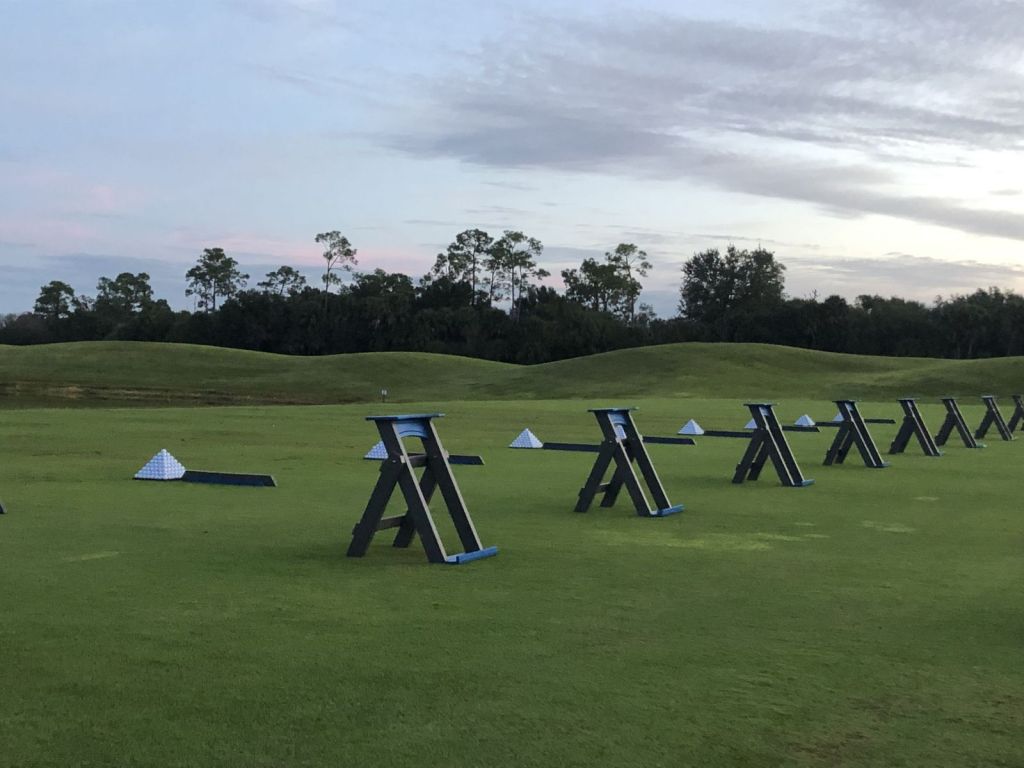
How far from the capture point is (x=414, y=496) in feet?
25.5

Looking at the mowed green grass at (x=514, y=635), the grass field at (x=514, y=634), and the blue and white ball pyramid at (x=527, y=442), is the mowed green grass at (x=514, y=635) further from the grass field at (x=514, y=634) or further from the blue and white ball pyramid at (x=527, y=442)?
the blue and white ball pyramid at (x=527, y=442)

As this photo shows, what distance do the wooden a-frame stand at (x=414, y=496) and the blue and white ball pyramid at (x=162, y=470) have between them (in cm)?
552

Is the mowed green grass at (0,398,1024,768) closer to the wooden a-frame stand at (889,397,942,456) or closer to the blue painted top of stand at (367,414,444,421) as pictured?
the blue painted top of stand at (367,414,444,421)

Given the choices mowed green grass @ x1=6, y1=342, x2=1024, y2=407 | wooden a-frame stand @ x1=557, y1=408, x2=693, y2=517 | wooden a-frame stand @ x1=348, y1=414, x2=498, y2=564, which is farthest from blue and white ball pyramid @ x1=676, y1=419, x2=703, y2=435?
mowed green grass @ x1=6, y1=342, x2=1024, y2=407

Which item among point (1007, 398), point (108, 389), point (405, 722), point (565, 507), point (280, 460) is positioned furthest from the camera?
point (108, 389)

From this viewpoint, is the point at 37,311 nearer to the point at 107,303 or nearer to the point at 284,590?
the point at 107,303

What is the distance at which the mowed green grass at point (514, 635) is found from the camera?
165 inches

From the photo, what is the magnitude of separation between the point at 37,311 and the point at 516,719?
128 metres

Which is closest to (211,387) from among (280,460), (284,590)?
(280,460)

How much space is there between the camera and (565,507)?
11367 millimetres

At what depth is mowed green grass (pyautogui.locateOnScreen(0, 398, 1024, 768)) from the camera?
13.8ft

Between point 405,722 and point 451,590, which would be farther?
point 451,590

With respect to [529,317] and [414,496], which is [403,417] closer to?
[414,496]

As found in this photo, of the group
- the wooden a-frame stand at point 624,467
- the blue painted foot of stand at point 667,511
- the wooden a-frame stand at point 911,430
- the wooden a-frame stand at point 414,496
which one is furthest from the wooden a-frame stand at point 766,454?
the wooden a-frame stand at point 414,496
